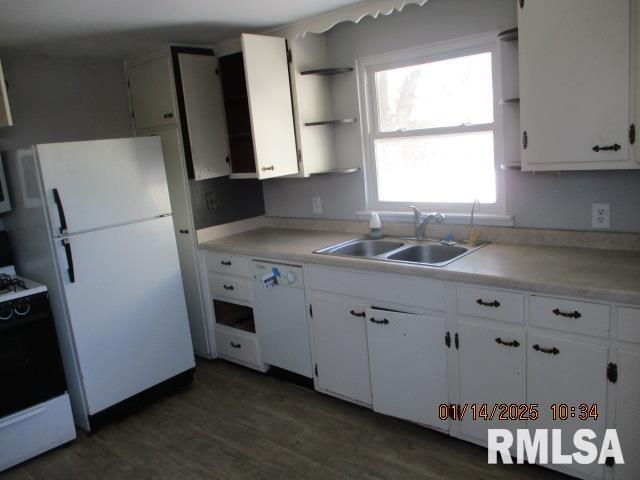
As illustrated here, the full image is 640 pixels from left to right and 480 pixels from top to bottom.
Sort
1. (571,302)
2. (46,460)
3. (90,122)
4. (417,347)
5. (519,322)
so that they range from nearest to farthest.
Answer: (571,302) < (519,322) < (417,347) < (46,460) < (90,122)

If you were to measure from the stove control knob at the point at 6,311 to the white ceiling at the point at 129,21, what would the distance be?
136cm

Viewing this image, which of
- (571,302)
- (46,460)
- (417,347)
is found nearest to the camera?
(571,302)

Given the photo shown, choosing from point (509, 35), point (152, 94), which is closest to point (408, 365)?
point (509, 35)

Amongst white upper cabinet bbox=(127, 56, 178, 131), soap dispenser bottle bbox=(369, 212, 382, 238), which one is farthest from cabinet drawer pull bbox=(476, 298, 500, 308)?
white upper cabinet bbox=(127, 56, 178, 131)

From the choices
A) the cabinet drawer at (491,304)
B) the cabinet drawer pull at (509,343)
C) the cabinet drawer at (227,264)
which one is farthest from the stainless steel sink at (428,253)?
the cabinet drawer at (227,264)

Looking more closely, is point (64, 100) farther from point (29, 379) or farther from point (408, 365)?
point (408, 365)

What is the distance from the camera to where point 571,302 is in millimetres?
1980

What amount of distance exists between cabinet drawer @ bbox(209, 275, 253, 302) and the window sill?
0.88m

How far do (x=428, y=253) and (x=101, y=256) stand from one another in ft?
5.88

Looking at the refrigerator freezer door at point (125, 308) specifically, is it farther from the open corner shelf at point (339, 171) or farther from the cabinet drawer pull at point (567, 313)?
the cabinet drawer pull at point (567, 313)

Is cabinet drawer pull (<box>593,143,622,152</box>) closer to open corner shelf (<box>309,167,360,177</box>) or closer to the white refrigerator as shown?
open corner shelf (<box>309,167,360,177</box>)

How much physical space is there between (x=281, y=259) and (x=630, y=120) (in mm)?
1829

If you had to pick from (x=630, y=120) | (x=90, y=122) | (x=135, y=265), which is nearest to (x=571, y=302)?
(x=630, y=120)

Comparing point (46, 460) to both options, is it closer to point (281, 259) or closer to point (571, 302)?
point (281, 259)
